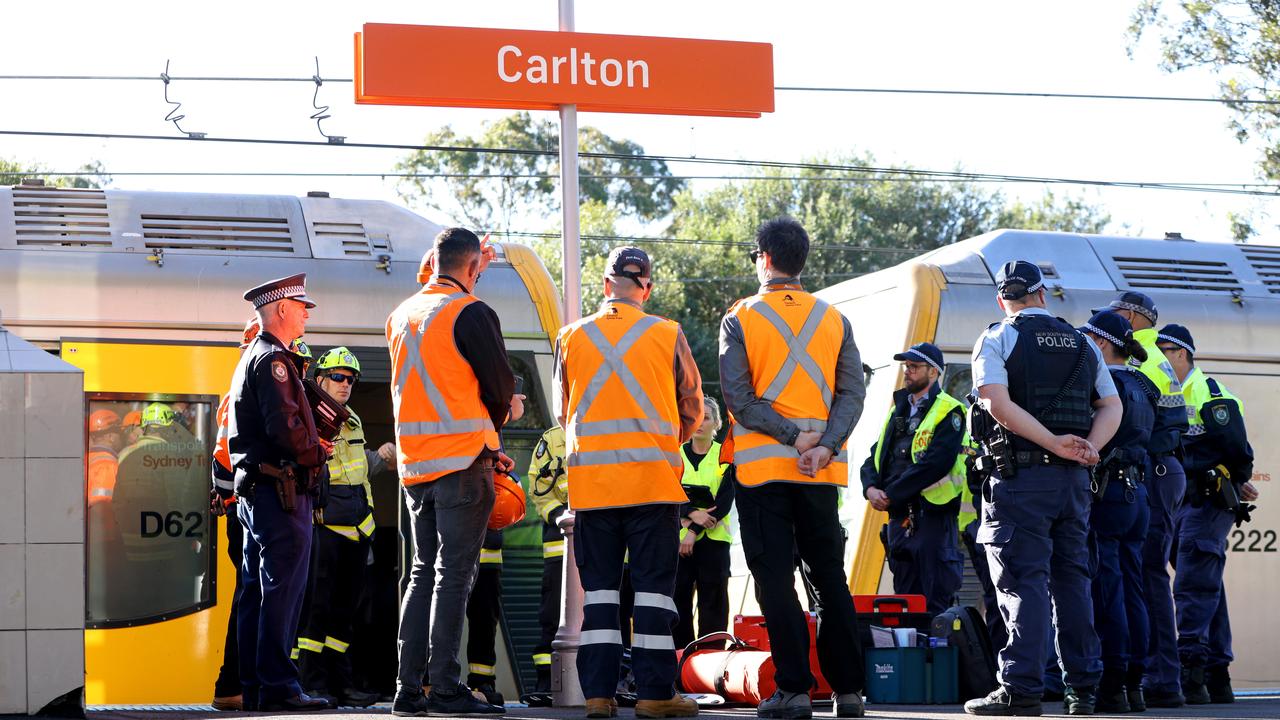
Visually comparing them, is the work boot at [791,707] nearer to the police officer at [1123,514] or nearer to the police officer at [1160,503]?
the police officer at [1123,514]

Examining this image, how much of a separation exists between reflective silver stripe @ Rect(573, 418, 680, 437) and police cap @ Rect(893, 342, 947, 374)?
3.04 meters

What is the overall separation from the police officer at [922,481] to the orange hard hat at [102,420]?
4370mm

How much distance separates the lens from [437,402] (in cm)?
673

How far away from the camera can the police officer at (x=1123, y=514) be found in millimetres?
7707

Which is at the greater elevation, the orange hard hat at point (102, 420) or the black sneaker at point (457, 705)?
the orange hard hat at point (102, 420)

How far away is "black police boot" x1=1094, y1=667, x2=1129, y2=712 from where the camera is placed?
7.46m

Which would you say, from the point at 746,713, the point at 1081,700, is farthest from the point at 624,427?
the point at 1081,700

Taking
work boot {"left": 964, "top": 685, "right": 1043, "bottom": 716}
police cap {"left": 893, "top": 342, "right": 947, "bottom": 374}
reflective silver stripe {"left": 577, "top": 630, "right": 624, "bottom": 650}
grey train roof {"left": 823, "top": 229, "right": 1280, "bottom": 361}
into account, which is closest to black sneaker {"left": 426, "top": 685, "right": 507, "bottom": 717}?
reflective silver stripe {"left": 577, "top": 630, "right": 624, "bottom": 650}

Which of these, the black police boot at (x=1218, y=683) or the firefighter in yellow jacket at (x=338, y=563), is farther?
the black police boot at (x=1218, y=683)

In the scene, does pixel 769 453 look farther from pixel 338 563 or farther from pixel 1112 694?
pixel 338 563

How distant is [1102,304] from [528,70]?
449 centimetres

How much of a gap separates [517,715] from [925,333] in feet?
15.1

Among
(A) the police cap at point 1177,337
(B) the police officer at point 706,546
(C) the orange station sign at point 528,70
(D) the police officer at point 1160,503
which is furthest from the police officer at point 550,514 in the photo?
(A) the police cap at point 1177,337

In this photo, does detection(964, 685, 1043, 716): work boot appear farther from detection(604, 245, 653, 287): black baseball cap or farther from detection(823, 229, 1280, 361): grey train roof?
detection(823, 229, 1280, 361): grey train roof
